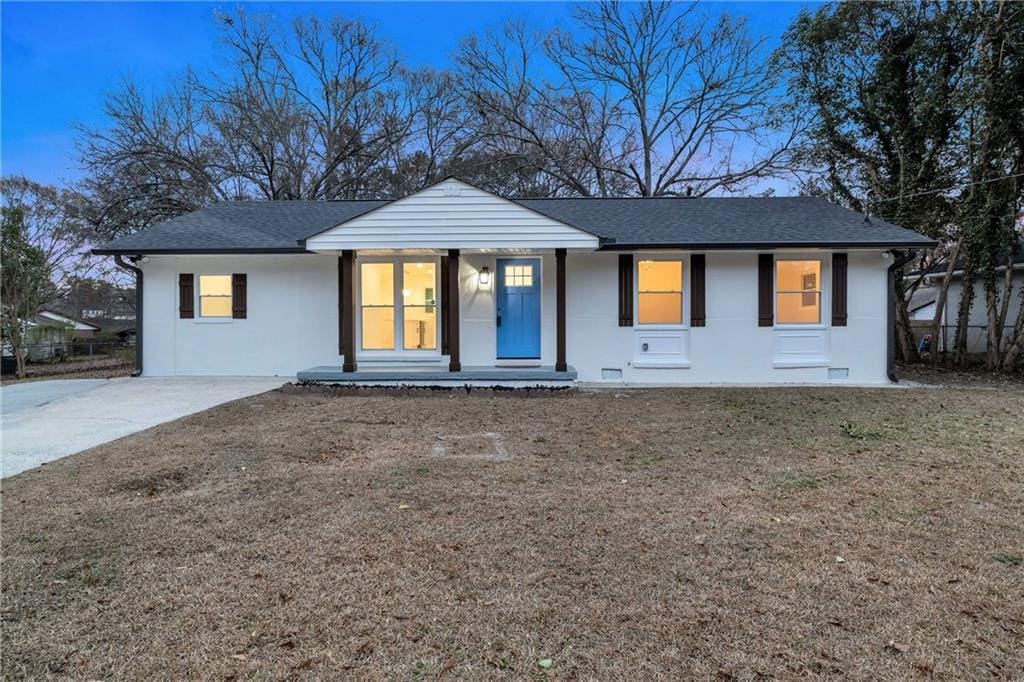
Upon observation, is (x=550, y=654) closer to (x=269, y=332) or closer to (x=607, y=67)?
(x=269, y=332)

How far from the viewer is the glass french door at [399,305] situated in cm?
1068

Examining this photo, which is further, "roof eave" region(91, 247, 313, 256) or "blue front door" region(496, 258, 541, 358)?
"blue front door" region(496, 258, 541, 358)

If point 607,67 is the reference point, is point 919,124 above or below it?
below

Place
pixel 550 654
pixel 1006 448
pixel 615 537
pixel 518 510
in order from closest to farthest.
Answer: pixel 550 654
pixel 615 537
pixel 518 510
pixel 1006 448

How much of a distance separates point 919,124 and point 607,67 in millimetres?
11899

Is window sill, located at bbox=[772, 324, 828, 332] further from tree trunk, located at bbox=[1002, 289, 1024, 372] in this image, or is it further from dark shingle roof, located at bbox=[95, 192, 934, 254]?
tree trunk, located at bbox=[1002, 289, 1024, 372]

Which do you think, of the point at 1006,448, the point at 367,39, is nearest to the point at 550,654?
the point at 1006,448

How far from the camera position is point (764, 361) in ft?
33.9

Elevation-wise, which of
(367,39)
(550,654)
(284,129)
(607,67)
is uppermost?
(367,39)

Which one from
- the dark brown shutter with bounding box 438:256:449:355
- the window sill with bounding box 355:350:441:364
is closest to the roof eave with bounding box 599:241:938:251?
the dark brown shutter with bounding box 438:256:449:355

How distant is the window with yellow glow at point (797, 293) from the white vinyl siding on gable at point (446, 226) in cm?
399

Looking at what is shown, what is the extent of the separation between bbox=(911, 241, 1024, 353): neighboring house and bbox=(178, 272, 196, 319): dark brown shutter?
1768 centimetres

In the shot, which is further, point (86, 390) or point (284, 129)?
point (284, 129)

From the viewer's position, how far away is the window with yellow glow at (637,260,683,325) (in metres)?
10.5
